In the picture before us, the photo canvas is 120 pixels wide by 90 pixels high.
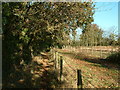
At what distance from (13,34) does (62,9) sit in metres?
2.70

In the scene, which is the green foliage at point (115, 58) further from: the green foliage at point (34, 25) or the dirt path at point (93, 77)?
the green foliage at point (34, 25)

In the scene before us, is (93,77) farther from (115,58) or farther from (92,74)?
(115,58)

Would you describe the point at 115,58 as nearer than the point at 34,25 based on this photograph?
No

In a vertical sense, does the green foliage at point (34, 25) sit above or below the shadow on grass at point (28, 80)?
above

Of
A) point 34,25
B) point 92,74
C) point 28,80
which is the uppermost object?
point 34,25

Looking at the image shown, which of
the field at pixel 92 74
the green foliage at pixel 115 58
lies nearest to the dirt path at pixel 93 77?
the field at pixel 92 74

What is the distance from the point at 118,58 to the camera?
14648 millimetres

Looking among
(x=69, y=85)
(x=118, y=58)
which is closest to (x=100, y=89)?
(x=69, y=85)

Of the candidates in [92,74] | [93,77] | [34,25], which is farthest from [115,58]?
[34,25]

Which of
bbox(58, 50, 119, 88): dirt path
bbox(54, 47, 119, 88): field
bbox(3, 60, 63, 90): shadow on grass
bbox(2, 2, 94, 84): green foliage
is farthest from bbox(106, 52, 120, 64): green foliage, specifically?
bbox(3, 60, 63, 90): shadow on grass

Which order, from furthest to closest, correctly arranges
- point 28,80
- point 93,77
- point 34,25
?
point 93,77 → point 28,80 → point 34,25

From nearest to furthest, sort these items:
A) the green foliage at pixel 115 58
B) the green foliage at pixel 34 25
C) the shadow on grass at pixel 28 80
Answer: the green foliage at pixel 34 25 < the shadow on grass at pixel 28 80 < the green foliage at pixel 115 58

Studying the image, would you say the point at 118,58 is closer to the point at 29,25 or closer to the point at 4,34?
the point at 29,25

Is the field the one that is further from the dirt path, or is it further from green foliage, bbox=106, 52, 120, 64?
green foliage, bbox=106, 52, 120, 64
